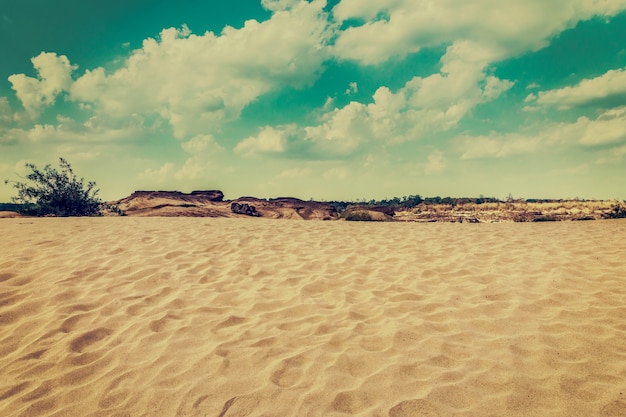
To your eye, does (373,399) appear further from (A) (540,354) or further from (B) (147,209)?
(B) (147,209)

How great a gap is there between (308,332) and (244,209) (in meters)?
16.4

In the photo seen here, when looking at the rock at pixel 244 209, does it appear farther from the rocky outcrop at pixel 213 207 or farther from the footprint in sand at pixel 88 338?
the footprint in sand at pixel 88 338

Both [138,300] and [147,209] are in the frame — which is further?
[147,209]

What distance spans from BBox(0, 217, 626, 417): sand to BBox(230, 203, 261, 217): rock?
12.3 metres

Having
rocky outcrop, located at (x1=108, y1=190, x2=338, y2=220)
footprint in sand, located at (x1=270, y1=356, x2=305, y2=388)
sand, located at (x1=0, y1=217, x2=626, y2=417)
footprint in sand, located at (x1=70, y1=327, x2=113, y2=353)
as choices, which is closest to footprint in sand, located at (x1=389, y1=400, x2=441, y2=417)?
sand, located at (x1=0, y1=217, x2=626, y2=417)

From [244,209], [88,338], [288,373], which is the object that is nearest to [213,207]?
[244,209]

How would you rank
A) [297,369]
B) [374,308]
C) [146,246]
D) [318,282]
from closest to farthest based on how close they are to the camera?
[297,369]
[374,308]
[318,282]
[146,246]

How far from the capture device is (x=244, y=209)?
19672mm

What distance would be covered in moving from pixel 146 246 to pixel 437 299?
18.3ft

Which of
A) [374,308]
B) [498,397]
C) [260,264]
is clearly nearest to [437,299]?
[374,308]

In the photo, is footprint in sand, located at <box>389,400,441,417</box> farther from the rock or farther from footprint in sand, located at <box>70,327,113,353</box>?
the rock

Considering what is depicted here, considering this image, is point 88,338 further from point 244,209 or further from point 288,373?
point 244,209

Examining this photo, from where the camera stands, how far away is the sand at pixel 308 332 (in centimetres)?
269

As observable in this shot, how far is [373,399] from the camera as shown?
8.68ft
